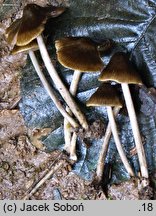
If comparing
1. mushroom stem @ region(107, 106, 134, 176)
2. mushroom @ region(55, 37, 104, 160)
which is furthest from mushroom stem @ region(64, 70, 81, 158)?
mushroom stem @ region(107, 106, 134, 176)

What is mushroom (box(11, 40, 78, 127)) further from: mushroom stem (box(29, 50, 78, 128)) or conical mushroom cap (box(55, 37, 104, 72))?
conical mushroom cap (box(55, 37, 104, 72))

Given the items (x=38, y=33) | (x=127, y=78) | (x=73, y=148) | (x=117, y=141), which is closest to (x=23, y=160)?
(x=73, y=148)

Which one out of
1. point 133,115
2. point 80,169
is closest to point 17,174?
point 80,169

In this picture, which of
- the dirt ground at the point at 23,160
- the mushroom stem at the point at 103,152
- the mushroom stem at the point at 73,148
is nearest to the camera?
the mushroom stem at the point at 103,152

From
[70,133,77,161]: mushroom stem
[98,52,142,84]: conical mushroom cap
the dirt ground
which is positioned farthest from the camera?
the dirt ground

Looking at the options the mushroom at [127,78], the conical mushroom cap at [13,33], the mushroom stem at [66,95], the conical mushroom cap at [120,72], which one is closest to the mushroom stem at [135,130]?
the mushroom at [127,78]

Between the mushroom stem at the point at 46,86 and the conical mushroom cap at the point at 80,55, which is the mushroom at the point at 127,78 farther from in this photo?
the mushroom stem at the point at 46,86
